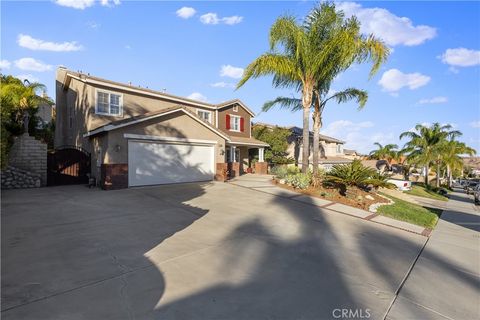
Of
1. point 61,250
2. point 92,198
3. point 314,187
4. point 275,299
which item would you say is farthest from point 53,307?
point 314,187

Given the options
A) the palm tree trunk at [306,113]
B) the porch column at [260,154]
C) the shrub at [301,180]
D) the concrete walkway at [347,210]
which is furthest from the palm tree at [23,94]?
the porch column at [260,154]

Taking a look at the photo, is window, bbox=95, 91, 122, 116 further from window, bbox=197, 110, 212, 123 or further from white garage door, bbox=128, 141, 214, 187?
window, bbox=197, 110, 212, 123

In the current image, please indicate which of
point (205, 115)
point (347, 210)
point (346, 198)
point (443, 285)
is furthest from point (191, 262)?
point (205, 115)

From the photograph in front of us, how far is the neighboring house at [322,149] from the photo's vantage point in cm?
2819

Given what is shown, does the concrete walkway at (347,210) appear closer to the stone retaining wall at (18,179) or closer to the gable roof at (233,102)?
the gable roof at (233,102)

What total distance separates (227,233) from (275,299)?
10.1 ft

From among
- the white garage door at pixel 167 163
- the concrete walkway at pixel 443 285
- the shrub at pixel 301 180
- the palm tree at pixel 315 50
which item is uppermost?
the palm tree at pixel 315 50

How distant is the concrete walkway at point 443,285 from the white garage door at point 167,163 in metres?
11.8

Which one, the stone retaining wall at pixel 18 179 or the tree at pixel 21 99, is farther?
the tree at pixel 21 99

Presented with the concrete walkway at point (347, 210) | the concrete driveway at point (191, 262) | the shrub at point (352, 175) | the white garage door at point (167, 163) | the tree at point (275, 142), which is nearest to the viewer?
the concrete driveway at point (191, 262)

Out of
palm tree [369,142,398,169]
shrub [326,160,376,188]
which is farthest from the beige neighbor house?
palm tree [369,142,398,169]

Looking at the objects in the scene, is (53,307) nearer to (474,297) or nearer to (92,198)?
(474,297)

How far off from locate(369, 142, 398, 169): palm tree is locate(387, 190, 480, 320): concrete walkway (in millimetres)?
40673

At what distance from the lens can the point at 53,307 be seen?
335 centimetres
